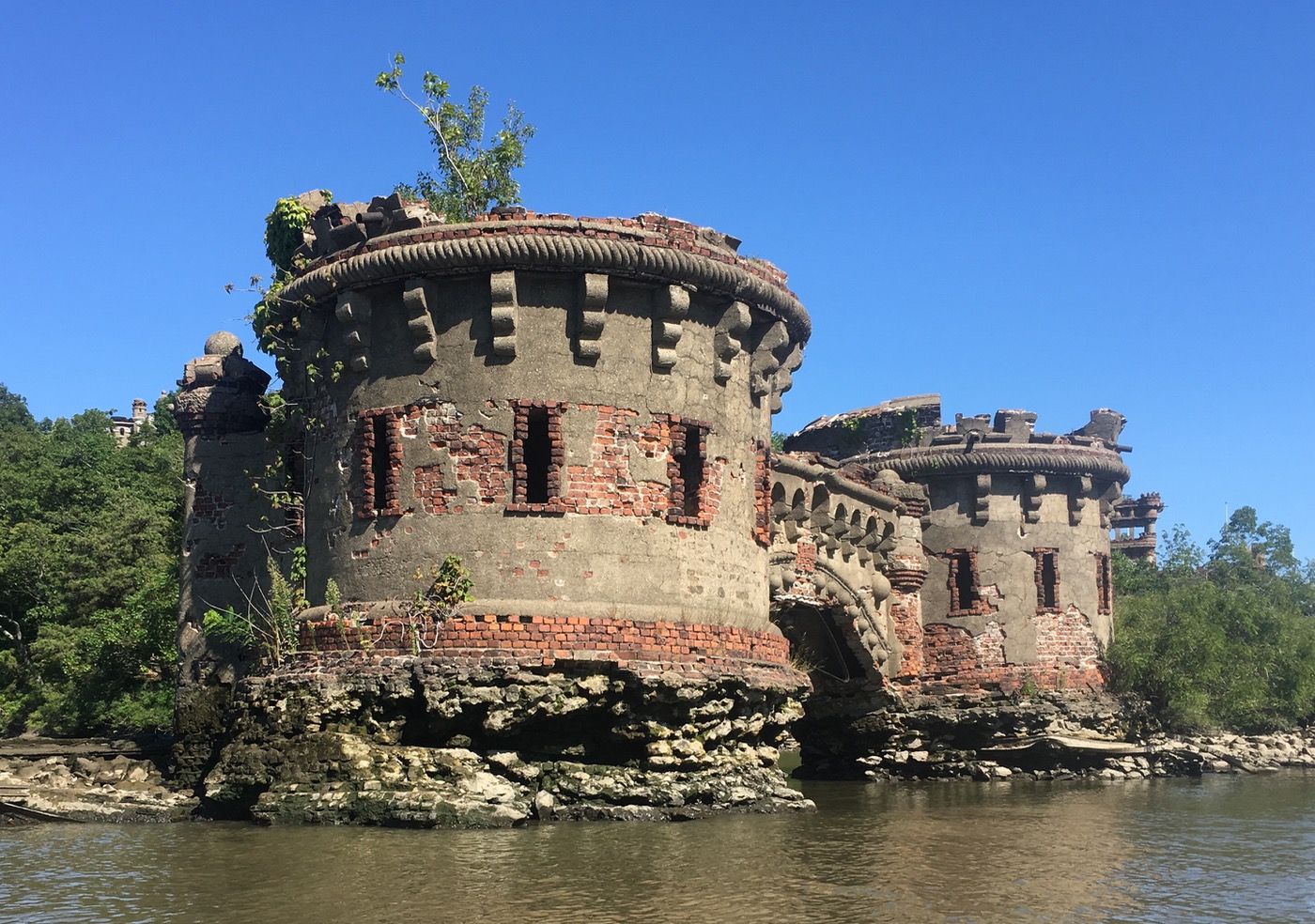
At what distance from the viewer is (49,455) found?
136ft

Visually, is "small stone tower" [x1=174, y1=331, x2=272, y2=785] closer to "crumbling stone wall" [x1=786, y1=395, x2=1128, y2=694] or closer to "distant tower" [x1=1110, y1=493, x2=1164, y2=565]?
"crumbling stone wall" [x1=786, y1=395, x2=1128, y2=694]

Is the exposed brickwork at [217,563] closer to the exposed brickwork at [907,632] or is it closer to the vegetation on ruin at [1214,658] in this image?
the exposed brickwork at [907,632]

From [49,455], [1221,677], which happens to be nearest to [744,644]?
[1221,677]

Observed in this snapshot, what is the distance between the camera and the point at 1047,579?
3059 cm

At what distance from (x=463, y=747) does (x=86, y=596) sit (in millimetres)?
14727

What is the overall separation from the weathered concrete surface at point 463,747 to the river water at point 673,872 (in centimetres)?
51

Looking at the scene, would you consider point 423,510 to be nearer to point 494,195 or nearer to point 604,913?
point 604,913

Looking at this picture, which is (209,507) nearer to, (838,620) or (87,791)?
(87,791)

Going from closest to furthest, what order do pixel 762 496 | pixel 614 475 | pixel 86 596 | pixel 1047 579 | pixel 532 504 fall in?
pixel 532 504 < pixel 614 475 < pixel 762 496 < pixel 86 596 < pixel 1047 579

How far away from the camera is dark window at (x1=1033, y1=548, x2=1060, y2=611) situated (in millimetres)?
30250

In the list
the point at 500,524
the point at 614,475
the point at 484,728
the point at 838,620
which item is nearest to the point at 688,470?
the point at 614,475

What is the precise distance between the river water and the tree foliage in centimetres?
855

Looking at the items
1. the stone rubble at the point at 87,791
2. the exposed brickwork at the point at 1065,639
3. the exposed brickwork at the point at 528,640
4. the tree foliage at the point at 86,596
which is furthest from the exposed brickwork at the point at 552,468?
the exposed brickwork at the point at 1065,639

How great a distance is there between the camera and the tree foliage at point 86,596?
2553 cm
